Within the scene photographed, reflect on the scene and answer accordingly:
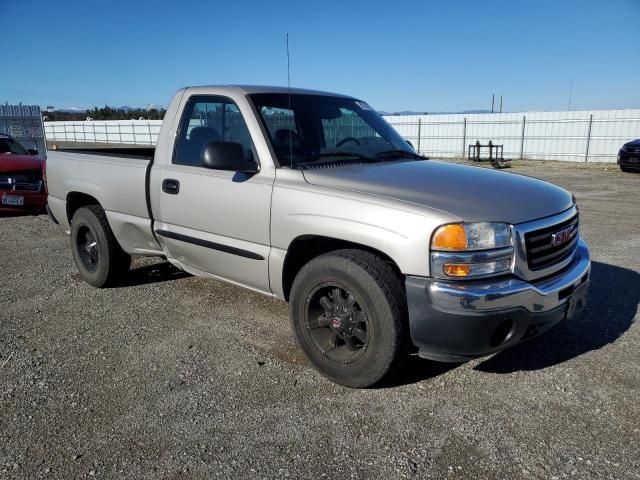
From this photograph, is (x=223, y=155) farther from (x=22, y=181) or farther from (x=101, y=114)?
(x=101, y=114)

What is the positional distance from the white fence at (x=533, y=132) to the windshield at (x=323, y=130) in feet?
75.6

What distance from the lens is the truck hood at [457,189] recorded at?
2.88m

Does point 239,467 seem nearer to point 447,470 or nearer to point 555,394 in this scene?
point 447,470

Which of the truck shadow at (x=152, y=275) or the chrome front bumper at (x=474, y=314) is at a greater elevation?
the chrome front bumper at (x=474, y=314)

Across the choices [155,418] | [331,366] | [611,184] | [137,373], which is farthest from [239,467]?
[611,184]

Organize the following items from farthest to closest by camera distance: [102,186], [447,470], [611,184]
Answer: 1. [611,184]
2. [102,186]
3. [447,470]

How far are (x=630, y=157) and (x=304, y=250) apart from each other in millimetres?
18327

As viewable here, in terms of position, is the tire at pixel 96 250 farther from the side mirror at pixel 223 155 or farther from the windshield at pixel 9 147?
the windshield at pixel 9 147

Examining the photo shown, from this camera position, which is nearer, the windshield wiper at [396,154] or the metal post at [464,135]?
the windshield wiper at [396,154]

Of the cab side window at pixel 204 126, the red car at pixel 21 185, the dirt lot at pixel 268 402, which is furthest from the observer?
the red car at pixel 21 185

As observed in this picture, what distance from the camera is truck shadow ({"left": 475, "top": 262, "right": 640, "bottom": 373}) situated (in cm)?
356

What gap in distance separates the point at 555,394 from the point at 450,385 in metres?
0.62

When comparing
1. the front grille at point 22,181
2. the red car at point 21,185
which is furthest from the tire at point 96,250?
the front grille at point 22,181

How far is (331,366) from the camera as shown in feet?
10.6
